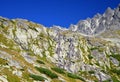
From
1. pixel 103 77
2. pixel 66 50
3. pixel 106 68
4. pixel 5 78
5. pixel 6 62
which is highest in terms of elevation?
pixel 66 50

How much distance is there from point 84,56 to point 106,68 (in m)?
16.1

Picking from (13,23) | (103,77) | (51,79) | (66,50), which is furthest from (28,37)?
(51,79)

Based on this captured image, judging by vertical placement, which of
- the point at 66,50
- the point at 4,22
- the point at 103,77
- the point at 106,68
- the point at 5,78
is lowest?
the point at 5,78

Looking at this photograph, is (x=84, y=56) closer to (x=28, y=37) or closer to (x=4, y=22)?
(x=28, y=37)

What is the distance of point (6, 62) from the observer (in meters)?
55.1

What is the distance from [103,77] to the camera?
130875mm

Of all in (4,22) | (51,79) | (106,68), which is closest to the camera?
(51,79)

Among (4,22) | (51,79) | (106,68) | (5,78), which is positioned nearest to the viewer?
(5,78)

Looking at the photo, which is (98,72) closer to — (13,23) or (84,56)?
(84,56)

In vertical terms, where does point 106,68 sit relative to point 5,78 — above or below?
above

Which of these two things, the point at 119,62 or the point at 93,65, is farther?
the point at 119,62

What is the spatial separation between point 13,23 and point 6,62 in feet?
314

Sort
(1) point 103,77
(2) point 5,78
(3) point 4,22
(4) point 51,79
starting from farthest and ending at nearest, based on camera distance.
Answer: (3) point 4,22
(1) point 103,77
(4) point 51,79
(2) point 5,78

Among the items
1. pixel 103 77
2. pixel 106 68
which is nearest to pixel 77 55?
pixel 106 68
